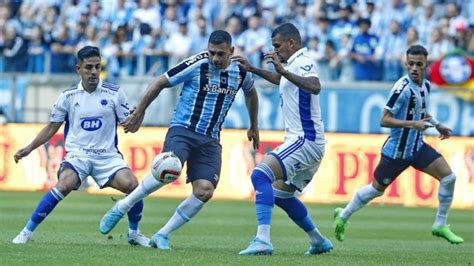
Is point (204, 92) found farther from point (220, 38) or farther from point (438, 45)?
point (438, 45)

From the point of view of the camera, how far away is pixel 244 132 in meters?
25.5

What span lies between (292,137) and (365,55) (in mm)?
13723

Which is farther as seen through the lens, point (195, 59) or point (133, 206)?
point (133, 206)

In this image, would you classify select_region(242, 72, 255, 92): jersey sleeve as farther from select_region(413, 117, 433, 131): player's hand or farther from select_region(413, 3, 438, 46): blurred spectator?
select_region(413, 3, 438, 46): blurred spectator

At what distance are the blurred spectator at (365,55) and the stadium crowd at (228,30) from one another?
0.8 inches

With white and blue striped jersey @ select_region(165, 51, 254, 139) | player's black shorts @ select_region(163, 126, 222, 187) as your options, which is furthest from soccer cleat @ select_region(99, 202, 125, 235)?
white and blue striped jersey @ select_region(165, 51, 254, 139)

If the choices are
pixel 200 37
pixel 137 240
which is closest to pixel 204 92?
pixel 137 240

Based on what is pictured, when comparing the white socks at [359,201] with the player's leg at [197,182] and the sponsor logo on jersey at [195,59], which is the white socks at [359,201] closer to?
the player's leg at [197,182]

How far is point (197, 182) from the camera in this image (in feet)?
44.2

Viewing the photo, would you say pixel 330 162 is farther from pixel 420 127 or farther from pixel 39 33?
pixel 420 127

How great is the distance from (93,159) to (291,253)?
8.07ft

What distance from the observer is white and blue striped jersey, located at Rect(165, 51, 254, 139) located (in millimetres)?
13406

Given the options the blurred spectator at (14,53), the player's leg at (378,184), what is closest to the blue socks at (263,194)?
the player's leg at (378,184)

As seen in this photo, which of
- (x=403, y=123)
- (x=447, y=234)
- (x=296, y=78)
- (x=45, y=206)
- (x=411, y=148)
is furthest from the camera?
(x=411, y=148)
